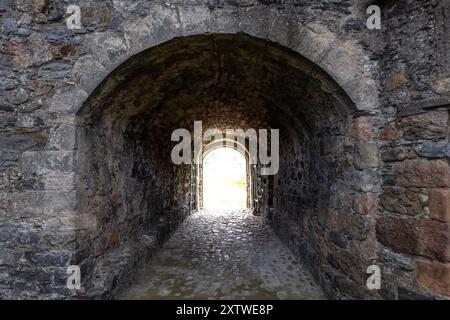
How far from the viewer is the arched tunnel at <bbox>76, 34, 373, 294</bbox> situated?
2763 millimetres

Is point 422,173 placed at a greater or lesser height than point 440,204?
greater

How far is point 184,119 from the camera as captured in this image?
5.38 meters

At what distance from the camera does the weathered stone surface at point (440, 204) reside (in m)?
2.12

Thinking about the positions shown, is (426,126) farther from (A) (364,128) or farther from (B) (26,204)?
(B) (26,204)

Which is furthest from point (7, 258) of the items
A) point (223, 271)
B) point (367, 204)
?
point (367, 204)

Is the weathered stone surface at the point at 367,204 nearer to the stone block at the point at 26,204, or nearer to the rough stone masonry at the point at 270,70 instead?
the rough stone masonry at the point at 270,70

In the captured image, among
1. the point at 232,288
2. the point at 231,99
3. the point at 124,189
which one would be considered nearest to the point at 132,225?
the point at 124,189

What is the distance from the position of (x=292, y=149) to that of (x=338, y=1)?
274 cm

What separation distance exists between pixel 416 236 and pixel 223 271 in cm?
239

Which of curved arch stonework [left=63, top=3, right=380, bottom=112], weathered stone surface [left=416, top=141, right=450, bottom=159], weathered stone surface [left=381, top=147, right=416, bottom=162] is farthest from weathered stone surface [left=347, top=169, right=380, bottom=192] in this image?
curved arch stonework [left=63, top=3, right=380, bottom=112]

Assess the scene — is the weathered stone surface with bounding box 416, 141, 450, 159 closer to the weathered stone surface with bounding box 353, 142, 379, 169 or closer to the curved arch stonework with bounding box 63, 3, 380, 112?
the weathered stone surface with bounding box 353, 142, 379, 169

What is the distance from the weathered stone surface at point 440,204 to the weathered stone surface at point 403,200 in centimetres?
6

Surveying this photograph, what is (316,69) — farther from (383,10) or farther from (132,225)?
(132,225)

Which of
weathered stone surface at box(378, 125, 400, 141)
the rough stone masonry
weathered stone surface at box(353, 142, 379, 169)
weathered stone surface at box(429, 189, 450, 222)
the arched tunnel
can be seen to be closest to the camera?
weathered stone surface at box(429, 189, 450, 222)
